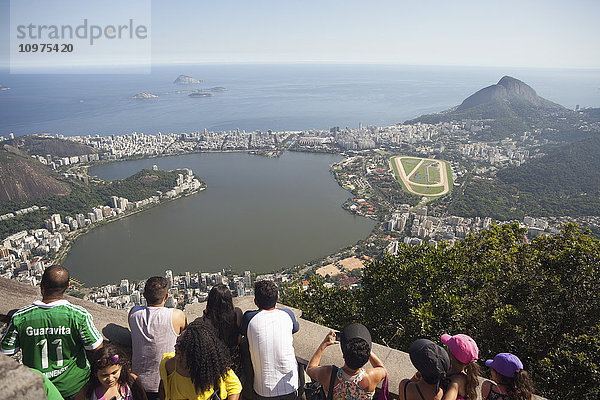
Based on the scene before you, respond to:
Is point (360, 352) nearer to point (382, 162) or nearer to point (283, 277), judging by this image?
point (283, 277)

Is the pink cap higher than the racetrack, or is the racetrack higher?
the pink cap

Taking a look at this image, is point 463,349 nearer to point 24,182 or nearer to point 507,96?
point 24,182

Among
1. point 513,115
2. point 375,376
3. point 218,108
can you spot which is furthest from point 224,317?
point 218,108

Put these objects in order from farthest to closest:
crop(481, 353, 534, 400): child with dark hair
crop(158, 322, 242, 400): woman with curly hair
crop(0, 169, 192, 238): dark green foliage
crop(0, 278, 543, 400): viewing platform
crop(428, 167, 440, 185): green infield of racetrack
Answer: crop(428, 167, 440, 185): green infield of racetrack, crop(0, 169, 192, 238): dark green foliage, crop(0, 278, 543, 400): viewing platform, crop(481, 353, 534, 400): child with dark hair, crop(158, 322, 242, 400): woman with curly hair

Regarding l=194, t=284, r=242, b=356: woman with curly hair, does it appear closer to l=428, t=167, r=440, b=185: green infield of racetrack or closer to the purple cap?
the purple cap

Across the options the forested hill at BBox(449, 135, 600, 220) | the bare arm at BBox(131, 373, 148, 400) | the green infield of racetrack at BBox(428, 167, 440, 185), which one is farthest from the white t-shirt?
the green infield of racetrack at BBox(428, 167, 440, 185)

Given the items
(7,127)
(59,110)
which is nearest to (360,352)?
(7,127)

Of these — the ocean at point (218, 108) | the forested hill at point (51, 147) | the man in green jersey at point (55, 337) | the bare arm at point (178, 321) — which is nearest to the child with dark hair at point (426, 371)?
the bare arm at point (178, 321)

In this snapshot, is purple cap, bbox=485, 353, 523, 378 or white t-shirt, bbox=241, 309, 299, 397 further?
white t-shirt, bbox=241, 309, 299, 397
